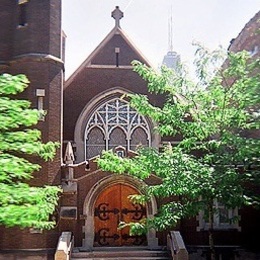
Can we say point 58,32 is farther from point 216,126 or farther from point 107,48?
point 216,126

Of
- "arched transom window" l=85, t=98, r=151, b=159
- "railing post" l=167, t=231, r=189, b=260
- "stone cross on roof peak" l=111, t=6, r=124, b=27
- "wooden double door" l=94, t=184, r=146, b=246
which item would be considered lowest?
"railing post" l=167, t=231, r=189, b=260

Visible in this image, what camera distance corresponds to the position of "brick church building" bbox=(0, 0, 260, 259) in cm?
1675

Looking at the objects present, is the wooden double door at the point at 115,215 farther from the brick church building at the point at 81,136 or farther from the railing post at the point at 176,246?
the railing post at the point at 176,246

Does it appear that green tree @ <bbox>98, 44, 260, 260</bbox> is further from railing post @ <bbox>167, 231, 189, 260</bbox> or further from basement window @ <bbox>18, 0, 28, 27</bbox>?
basement window @ <bbox>18, 0, 28, 27</bbox>

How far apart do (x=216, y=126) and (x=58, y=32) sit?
8.22 meters

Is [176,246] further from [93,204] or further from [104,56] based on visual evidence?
[104,56]

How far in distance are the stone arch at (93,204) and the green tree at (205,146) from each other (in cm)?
501

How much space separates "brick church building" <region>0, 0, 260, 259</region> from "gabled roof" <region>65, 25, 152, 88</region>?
0.09 metres

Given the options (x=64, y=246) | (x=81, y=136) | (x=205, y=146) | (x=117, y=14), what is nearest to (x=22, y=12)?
(x=117, y=14)

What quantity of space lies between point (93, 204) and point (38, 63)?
507 centimetres

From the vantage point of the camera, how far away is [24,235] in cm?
1609

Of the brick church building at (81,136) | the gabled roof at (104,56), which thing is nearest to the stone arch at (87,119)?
the brick church building at (81,136)

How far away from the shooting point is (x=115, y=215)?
18.2 metres

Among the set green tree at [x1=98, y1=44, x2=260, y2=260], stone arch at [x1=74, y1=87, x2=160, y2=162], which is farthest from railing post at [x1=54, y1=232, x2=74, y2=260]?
stone arch at [x1=74, y1=87, x2=160, y2=162]
